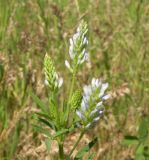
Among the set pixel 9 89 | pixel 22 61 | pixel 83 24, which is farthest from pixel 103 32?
pixel 83 24

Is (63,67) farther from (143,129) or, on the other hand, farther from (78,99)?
(78,99)

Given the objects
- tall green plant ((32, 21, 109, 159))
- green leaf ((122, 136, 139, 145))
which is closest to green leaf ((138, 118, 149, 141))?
green leaf ((122, 136, 139, 145))

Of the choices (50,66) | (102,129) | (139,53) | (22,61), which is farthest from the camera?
(139,53)

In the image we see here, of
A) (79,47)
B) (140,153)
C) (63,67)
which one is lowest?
(140,153)

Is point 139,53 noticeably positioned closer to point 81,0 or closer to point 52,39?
point 52,39

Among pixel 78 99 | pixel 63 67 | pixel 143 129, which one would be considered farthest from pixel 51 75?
pixel 63 67
